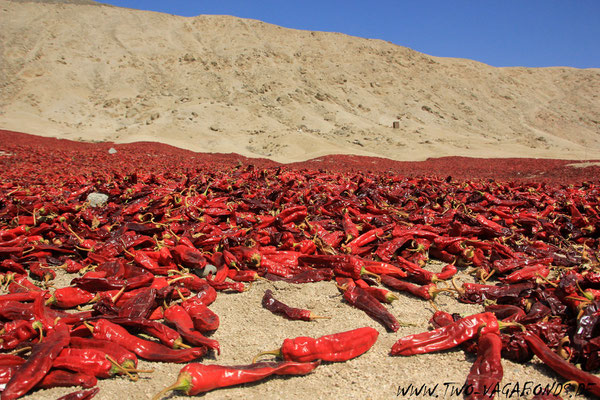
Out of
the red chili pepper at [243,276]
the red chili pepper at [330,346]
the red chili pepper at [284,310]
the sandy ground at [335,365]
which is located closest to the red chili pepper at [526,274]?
the sandy ground at [335,365]

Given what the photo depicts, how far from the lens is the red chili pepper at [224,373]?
2.56 m

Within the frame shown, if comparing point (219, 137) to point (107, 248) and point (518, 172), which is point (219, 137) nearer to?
point (518, 172)

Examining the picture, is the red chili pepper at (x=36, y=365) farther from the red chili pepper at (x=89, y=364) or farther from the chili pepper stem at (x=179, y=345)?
the chili pepper stem at (x=179, y=345)

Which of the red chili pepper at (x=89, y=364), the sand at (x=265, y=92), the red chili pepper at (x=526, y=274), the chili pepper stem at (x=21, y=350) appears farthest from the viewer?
the sand at (x=265, y=92)

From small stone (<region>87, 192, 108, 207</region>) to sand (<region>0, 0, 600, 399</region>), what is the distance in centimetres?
2010

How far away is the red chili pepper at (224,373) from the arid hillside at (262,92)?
2423 cm

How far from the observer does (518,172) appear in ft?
63.7

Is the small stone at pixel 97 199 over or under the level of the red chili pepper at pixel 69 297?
over

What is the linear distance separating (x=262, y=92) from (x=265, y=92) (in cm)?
33

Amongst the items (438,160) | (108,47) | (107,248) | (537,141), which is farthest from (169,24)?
(107,248)

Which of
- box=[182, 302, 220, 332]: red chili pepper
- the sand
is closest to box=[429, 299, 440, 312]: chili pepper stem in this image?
box=[182, 302, 220, 332]: red chili pepper

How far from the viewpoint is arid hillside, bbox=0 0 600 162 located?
107 ft

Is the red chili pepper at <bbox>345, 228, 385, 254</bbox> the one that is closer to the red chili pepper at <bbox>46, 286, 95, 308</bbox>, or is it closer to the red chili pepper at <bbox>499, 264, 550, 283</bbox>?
the red chili pepper at <bbox>499, 264, 550, 283</bbox>

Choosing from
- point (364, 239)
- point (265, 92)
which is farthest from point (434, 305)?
point (265, 92)
